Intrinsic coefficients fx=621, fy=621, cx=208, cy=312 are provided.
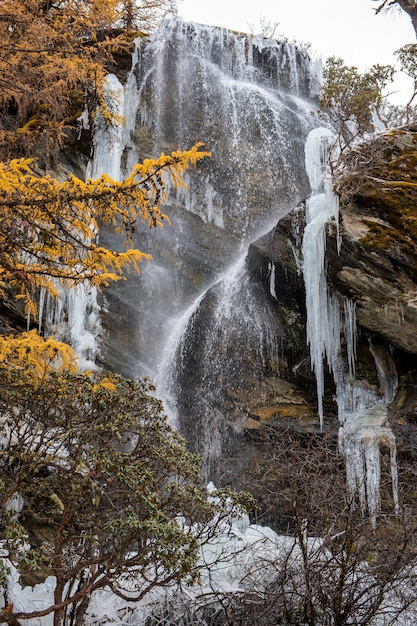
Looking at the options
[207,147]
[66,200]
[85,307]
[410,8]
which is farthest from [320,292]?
[66,200]

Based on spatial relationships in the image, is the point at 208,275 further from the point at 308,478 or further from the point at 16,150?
the point at 308,478

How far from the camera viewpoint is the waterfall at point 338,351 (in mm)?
10195

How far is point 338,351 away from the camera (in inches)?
423

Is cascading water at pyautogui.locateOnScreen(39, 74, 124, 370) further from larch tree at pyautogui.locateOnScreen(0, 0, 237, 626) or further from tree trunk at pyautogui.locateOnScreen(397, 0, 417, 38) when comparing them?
tree trunk at pyautogui.locateOnScreen(397, 0, 417, 38)

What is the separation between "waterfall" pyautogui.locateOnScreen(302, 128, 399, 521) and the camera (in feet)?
33.4

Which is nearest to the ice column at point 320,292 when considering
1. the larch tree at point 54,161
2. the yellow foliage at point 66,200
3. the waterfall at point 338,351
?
the waterfall at point 338,351

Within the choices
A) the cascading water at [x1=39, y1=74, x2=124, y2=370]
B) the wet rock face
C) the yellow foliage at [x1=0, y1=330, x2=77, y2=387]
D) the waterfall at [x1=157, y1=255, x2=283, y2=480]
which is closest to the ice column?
the wet rock face

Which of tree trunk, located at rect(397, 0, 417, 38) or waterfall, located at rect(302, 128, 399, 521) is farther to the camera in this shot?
tree trunk, located at rect(397, 0, 417, 38)

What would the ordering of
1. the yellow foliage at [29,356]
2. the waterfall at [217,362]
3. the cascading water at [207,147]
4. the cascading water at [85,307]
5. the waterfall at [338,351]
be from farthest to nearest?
the cascading water at [207,147] < the waterfall at [217,362] < the cascading water at [85,307] < the waterfall at [338,351] < the yellow foliage at [29,356]

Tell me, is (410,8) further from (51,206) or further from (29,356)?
(29,356)

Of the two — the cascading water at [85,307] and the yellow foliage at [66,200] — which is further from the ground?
the cascading water at [85,307]

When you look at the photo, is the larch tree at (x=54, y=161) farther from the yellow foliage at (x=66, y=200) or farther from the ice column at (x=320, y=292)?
the ice column at (x=320, y=292)

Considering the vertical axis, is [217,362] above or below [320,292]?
below

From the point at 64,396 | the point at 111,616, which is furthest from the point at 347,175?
the point at 111,616
